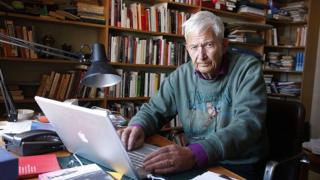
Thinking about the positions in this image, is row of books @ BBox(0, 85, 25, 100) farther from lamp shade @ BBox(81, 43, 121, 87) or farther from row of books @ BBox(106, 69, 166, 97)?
lamp shade @ BBox(81, 43, 121, 87)

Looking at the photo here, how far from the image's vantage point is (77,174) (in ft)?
2.82

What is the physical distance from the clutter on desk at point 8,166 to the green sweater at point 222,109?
2.04 feet

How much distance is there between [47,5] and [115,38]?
66 centimetres

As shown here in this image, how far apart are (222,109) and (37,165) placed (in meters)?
0.84

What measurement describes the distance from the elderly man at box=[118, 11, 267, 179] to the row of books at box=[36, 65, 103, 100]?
1.27 meters

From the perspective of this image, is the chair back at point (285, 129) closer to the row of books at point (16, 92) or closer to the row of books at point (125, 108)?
the row of books at point (125, 108)

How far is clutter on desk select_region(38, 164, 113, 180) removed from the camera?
0.84 meters

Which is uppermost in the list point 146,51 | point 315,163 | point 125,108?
point 146,51


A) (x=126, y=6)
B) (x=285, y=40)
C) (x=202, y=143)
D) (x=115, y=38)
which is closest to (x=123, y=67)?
(x=115, y=38)

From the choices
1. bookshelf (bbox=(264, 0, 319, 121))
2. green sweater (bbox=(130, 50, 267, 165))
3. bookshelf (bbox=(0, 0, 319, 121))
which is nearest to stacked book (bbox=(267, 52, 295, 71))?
bookshelf (bbox=(264, 0, 319, 121))

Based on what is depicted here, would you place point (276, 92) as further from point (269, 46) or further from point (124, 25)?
point (124, 25)

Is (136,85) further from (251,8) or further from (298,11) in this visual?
(298,11)

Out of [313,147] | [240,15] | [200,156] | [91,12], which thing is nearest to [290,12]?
[240,15]

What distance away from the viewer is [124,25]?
115 inches
